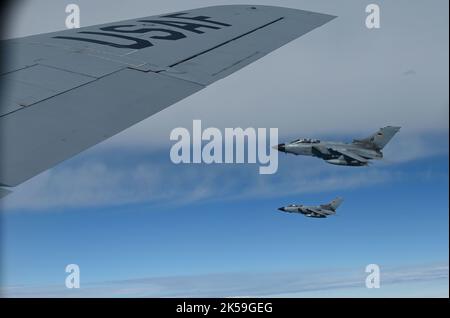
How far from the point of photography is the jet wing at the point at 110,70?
4.50 m

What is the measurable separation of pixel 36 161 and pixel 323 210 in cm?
1272

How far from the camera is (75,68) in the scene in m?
6.13

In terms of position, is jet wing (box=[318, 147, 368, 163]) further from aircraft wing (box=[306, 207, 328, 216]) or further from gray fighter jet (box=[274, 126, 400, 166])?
aircraft wing (box=[306, 207, 328, 216])

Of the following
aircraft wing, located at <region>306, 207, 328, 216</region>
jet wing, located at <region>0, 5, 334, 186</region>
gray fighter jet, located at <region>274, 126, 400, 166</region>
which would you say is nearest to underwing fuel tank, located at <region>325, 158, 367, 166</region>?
gray fighter jet, located at <region>274, 126, 400, 166</region>

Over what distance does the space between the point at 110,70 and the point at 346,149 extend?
13.3 m

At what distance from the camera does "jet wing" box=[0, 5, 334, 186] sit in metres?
4.50

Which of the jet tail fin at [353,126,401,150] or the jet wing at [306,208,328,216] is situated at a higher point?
the jet tail fin at [353,126,401,150]

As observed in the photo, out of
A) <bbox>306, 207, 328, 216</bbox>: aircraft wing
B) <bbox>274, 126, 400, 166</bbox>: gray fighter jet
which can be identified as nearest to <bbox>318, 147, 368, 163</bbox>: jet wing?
<bbox>274, 126, 400, 166</bbox>: gray fighter jet

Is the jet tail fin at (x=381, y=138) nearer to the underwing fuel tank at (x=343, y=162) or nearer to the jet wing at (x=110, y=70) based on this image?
the underwing fuel tank at (x=343, y=162)

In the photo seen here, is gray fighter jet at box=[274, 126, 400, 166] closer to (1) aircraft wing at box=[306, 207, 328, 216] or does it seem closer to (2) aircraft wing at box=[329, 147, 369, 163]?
(2) aircraft wing at box=[329, 147, 369, 163]

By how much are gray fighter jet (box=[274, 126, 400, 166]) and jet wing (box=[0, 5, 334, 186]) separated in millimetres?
7775

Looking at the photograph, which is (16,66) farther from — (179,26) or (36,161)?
(179,26)

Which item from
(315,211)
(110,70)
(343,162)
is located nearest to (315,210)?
(315,211)

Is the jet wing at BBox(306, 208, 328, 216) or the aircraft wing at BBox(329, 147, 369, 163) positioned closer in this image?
the jet wing at BBox(306, 208, 328, 216)
